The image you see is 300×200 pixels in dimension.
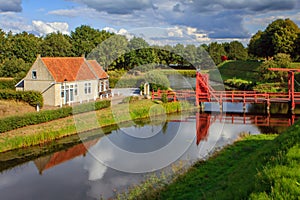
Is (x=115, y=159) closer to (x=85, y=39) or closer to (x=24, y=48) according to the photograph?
(x=24, y=48)

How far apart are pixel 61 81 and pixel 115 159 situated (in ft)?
36.1

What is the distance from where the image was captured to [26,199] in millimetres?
10586

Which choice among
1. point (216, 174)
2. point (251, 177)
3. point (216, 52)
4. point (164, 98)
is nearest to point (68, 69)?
point (164, 98)

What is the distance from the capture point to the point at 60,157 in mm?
15180

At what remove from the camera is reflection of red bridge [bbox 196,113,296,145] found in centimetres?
2136

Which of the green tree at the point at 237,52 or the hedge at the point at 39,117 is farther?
the green tree at the point at 237,52

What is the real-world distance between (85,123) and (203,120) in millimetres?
8519

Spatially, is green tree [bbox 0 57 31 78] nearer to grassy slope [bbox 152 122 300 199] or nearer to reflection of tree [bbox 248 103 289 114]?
reflection of tree [bbox 248 103 289 114]

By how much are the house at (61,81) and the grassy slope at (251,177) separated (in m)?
14.2

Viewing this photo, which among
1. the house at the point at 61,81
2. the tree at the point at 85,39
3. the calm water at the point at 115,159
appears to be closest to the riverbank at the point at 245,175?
the calm water at the point at 115,159

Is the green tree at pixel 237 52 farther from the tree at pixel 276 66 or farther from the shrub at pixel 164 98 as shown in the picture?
the shrub at pixel 164 98

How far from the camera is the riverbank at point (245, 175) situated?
5.07 m

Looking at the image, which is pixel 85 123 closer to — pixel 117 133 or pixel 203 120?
pixel 117 133

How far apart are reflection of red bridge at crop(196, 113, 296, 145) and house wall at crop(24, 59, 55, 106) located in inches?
414
